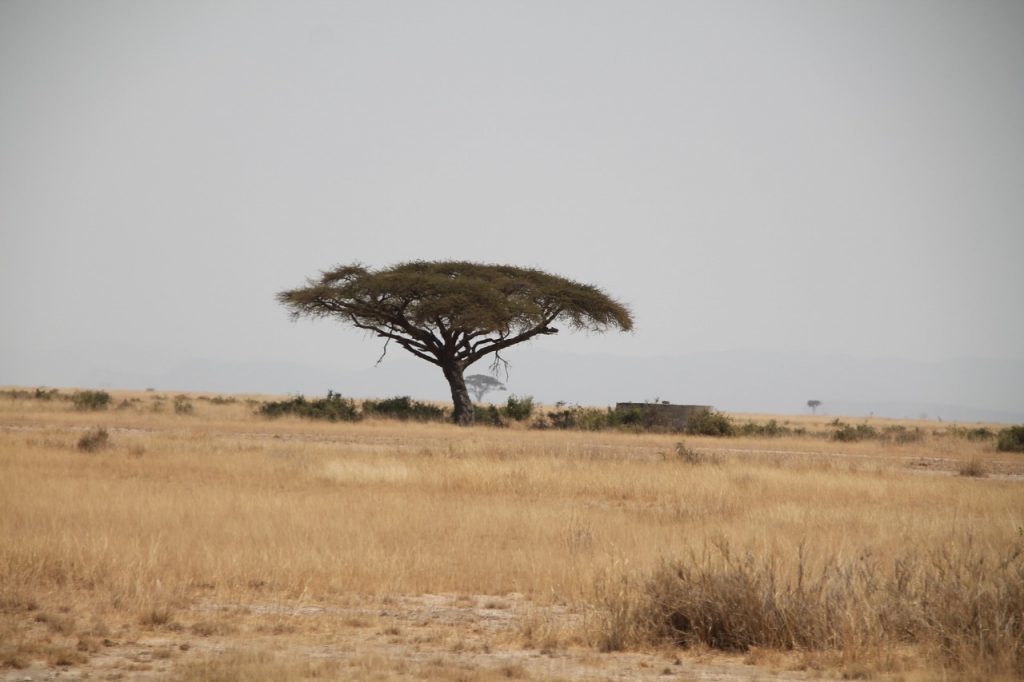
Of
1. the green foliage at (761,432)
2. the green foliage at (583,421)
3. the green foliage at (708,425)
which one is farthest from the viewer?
the green foliage at (583,421)

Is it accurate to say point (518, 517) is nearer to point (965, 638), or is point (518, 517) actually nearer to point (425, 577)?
point (425, 577)

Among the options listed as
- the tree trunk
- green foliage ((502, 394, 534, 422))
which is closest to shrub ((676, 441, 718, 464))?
the tree trunk

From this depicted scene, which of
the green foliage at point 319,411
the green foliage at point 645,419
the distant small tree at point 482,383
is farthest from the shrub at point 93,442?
the distant small tree at point 482,383

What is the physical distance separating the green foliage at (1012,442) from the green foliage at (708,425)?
10214 mm

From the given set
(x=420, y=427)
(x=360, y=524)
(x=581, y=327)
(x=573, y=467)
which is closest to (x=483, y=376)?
(x=581, y=327)

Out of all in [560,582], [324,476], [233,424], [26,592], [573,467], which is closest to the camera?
[26,592]

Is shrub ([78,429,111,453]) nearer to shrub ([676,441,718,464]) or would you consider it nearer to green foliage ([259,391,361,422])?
shrub ([676,441,718,464])

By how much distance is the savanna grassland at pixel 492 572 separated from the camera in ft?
28.4

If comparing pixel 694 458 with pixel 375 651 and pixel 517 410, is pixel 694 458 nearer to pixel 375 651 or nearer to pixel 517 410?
pixel 375 651

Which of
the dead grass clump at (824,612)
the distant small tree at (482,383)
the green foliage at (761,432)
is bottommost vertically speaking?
the dead grass clump at (824,612)

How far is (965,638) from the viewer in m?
8.86

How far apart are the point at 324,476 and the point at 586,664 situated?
43.3ft

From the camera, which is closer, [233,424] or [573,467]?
[573,467]

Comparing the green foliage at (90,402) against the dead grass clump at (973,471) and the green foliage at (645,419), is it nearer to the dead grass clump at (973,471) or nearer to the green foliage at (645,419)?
the green foliage at (645,419)
